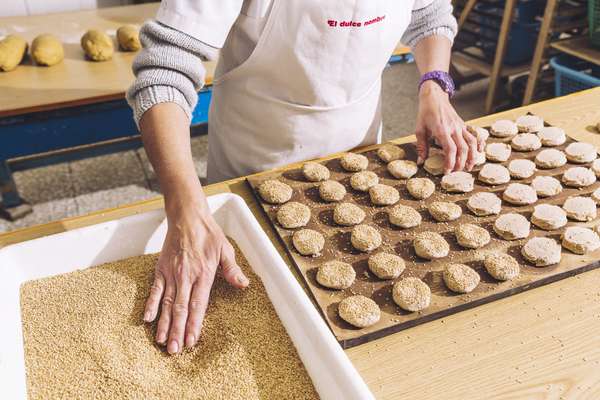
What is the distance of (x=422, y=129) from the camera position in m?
1.51

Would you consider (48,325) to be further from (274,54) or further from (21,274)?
(274,54)

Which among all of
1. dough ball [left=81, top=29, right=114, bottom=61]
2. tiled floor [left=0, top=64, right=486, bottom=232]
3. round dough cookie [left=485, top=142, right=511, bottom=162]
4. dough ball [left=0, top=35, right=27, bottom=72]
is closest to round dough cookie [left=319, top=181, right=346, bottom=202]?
round dough cookie [left=485, top=142, right=511, bottom=162]

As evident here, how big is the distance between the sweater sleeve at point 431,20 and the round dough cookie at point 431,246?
79cm

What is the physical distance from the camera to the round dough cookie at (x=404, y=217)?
1211 mm

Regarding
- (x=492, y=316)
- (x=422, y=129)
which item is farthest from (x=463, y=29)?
(x=492, y=316)

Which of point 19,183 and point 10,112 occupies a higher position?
point 10,112

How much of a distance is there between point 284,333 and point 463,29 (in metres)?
→ 3.45

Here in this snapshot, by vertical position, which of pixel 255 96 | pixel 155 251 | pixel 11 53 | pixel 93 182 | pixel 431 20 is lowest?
pixel 93 182

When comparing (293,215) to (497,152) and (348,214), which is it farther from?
(497,152)

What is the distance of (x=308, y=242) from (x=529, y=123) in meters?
0.85

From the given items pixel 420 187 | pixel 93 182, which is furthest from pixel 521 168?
pixel 93 182

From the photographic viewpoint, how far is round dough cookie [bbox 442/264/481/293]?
3.38 ft

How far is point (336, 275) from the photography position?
1.06m

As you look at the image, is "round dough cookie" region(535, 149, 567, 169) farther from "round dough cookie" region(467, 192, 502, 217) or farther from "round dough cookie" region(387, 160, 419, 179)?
"round dough cookie" region(387, 160, 419, 179)
